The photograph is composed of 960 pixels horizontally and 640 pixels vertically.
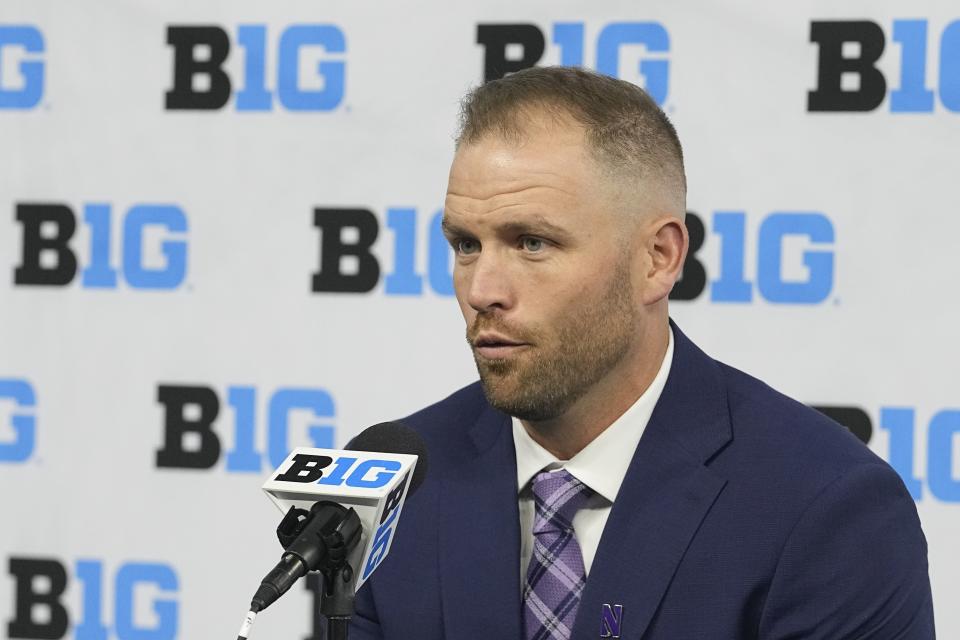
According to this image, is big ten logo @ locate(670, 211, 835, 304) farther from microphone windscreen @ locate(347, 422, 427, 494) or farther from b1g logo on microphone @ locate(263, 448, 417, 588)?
b1g logo on microphone @ locate(263, 448, 417, 588)

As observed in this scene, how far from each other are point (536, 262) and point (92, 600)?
1982 mm

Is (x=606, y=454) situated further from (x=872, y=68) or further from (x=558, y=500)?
(x=872, y=68)

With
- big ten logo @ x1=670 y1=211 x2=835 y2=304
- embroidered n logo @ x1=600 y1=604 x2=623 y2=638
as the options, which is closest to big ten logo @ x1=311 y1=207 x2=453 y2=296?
big ten logo @ x1=670 y1=211 x2=835 y2=304

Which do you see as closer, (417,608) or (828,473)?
(828,473)

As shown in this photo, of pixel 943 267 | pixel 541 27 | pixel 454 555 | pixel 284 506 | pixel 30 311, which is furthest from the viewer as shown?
pixel 30 311

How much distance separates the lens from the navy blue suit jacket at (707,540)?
1682 millimetres

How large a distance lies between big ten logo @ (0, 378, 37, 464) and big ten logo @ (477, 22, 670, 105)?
1.47 metres

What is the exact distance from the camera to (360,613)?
1945 mm

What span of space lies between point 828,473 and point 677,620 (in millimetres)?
297

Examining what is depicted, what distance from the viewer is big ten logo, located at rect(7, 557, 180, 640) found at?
316cm

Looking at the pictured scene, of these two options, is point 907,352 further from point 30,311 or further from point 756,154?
point 30,311

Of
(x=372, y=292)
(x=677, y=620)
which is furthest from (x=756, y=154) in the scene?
(x=677, y=620)

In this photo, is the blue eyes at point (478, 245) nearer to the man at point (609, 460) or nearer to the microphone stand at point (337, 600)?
the man at point (609, 460)

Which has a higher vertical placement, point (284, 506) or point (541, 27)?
point (541, 27)
